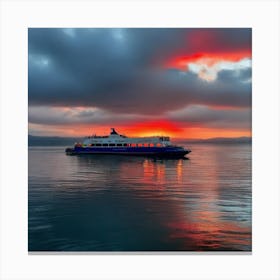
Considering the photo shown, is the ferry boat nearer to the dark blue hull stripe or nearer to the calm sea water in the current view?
the dark blue hull stripe

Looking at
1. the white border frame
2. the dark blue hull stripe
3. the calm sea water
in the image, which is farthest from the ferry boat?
the white border frame

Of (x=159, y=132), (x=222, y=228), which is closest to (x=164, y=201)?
(x=222, y=228)
